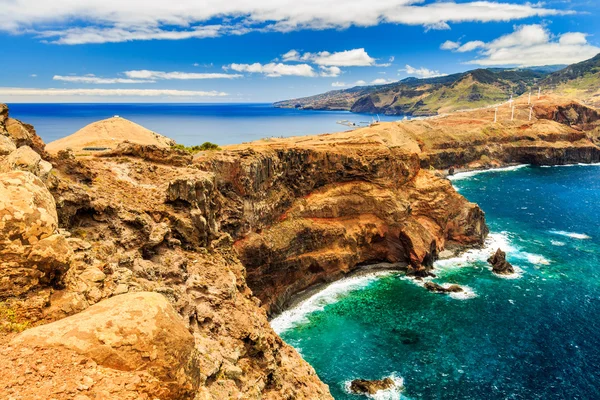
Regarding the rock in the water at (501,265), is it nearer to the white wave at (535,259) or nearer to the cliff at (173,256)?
the white wave at (535,259)

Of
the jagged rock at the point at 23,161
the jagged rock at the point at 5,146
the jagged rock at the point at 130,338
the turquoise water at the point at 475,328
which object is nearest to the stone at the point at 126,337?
the jagged rock at the point at 130,338

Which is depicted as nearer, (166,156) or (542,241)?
(166,156)

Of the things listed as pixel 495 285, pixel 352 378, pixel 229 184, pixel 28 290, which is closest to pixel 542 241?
pixel 495 285

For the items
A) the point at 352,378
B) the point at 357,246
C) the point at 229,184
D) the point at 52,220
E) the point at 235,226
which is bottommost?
the point at 352,378

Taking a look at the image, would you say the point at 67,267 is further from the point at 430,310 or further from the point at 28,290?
the point at 430,310

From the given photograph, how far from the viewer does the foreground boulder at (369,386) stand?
42.3m

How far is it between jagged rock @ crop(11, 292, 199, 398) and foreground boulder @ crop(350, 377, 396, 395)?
1285 inches

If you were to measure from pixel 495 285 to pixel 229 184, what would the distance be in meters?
46.2

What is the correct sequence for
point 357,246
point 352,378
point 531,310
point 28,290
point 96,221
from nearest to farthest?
point 28,290 < point 96,221 < point 352,378 < point 531,310 < point 357,246

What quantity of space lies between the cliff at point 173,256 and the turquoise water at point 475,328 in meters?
6.92

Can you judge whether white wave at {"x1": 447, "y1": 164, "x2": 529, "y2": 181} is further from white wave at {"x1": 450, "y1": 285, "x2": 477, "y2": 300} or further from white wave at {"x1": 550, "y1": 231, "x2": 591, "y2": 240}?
white wave at {"x1": 450, "y1": 285, "x2": 477, "y2": 300}

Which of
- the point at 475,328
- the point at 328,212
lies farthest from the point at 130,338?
the point at 328,212

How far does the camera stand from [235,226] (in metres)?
57.8

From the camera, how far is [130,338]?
12961mm
